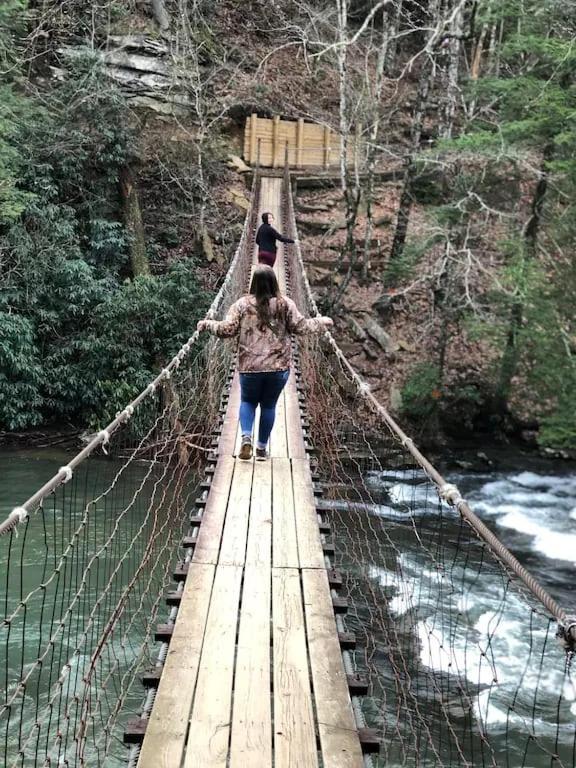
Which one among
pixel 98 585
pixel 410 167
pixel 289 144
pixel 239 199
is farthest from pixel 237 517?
pixel 289 144

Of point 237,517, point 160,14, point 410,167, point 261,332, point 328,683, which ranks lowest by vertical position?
point 328,683

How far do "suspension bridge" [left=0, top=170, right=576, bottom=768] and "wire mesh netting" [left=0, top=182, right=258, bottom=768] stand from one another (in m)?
0.03

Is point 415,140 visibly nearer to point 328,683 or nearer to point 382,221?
point 382,221

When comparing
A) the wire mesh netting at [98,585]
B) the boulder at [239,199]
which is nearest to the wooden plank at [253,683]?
the wire mesh netting at [98,585]

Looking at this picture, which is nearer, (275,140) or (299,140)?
(275,140)

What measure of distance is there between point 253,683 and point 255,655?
122mm

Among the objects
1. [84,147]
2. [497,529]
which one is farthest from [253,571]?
[84,147]

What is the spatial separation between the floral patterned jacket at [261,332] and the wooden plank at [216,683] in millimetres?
1095

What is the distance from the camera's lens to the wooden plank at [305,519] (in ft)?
7.95

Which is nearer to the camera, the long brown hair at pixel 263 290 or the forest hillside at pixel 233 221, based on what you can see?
the long brown hair at pixel 263 290

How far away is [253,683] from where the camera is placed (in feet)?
5.64

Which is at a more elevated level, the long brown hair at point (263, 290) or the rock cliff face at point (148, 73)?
the rock cliff face at point (148, 73)

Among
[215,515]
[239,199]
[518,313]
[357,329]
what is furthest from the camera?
[239,199]

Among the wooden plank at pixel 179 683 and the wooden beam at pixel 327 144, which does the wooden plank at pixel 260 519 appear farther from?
the wooden beam at pixel 327 144
